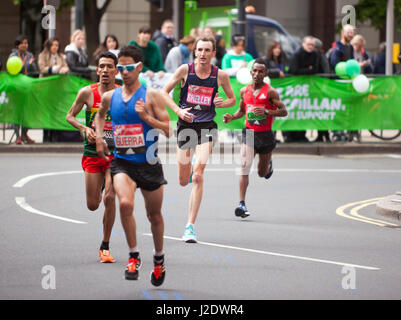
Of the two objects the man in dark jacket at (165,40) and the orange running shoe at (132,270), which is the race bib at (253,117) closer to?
the orange running shoe at (132,270)

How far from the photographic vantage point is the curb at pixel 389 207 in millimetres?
11258

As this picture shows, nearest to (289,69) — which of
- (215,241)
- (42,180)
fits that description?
(42,180)

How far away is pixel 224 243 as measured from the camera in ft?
30.8

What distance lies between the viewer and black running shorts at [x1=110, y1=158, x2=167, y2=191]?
7.31m

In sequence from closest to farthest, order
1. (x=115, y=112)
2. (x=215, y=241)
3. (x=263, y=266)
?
(x=115, y=112), (x=263, y=266), (x=215, y=241)

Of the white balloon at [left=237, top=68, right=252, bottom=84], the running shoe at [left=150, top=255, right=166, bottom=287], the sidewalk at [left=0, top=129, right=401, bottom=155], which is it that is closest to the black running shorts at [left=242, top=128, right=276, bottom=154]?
the running shoe at [left=150, top=255, right=166, bottom=287]

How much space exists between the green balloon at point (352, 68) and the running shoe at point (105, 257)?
460 inches

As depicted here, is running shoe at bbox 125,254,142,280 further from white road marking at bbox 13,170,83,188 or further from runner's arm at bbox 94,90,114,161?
white road marking at bbox 13,170,83,188

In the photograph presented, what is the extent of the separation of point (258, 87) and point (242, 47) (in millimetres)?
7860

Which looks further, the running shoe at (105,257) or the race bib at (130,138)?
the running shoe at (105,257)

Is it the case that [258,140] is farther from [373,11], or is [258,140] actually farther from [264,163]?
[373,11]

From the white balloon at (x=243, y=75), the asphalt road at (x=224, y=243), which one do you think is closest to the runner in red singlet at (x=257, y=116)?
the asphalt road at (x=224, y=243)

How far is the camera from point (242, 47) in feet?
63.0
